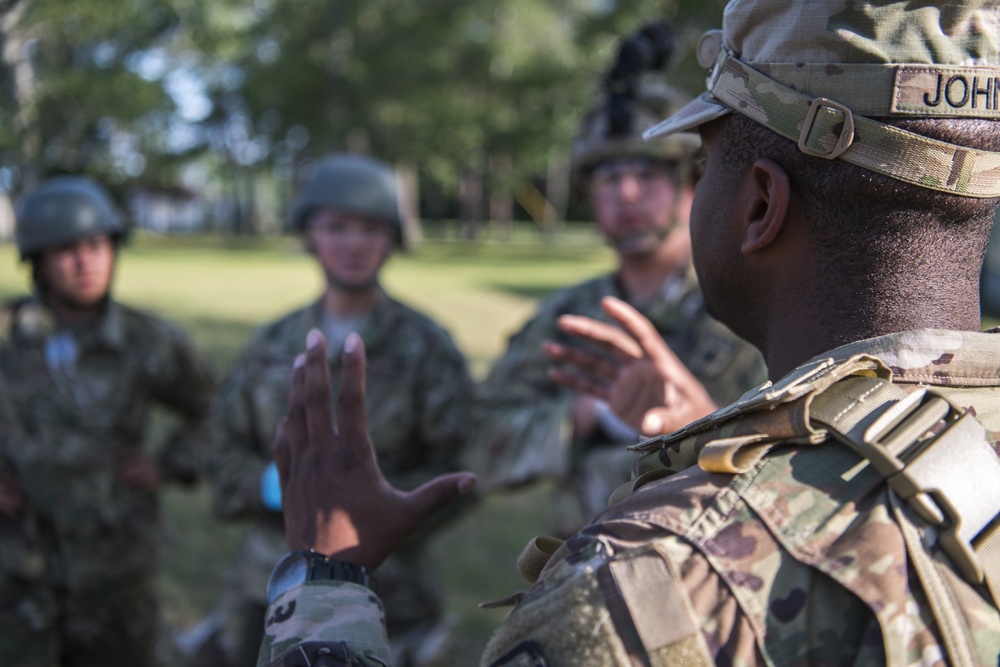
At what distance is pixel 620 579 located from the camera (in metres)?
1.18

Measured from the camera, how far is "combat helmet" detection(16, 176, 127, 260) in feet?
13.8

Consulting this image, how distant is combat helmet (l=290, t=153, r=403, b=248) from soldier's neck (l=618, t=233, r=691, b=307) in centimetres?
104

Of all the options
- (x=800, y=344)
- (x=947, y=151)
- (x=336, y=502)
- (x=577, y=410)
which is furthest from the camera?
(x=577, y=410)

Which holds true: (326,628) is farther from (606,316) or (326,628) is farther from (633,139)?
(633,139)

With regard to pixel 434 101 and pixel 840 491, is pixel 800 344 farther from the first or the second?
pixel 434 101

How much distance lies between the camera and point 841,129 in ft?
4.61

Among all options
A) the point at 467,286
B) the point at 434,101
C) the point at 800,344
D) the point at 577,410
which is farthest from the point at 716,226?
the point at 434,101

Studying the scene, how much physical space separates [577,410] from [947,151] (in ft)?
7.15

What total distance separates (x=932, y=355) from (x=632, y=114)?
265 centimetres

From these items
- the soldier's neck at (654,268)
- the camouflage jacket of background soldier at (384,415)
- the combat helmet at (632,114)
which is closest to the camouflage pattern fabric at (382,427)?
the camouflage jacket of background soldier at (384,415)

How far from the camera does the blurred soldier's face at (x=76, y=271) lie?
4.23m

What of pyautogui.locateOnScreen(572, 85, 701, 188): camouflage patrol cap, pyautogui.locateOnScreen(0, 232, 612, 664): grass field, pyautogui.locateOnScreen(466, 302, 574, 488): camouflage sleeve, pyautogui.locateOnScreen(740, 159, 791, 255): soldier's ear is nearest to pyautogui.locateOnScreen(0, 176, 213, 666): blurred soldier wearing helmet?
pyautogui.locateOnScreen(0, 232, 612, 664): grass field

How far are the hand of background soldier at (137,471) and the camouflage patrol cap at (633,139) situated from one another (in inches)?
93.0

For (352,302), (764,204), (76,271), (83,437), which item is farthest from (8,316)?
(764,204)
